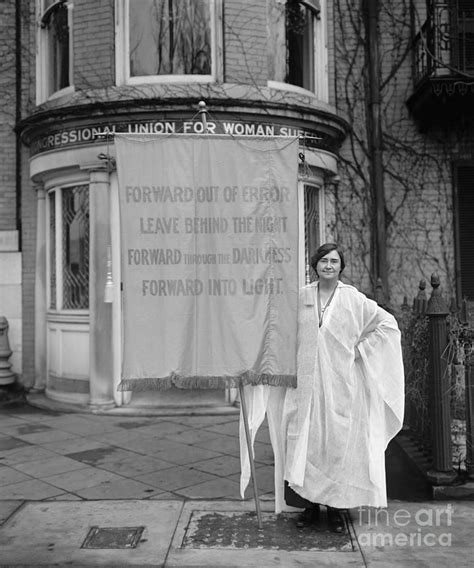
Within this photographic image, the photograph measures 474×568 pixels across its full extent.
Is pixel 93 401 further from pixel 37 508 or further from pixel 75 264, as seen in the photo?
pixel 37 508

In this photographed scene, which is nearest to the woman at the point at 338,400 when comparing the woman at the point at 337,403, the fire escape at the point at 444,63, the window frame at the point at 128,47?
the woman at the point at 337,403

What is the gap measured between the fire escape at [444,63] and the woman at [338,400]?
5345 mm

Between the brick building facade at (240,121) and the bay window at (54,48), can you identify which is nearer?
the brick building facade at (240,121)

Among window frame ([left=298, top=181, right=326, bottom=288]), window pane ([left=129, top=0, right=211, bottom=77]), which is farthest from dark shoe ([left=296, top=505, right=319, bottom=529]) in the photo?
window pane ([left=129, top=0, right=211, bottom=77])

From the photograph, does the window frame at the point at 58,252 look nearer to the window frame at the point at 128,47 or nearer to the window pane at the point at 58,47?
the window pane at the point at 58,47

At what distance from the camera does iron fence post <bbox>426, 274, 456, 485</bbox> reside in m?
4.90

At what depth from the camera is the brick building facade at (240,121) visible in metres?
8.26

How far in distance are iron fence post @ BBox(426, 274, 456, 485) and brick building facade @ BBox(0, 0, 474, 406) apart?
3308mm

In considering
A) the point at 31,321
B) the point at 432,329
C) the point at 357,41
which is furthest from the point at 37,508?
the point at 357,41

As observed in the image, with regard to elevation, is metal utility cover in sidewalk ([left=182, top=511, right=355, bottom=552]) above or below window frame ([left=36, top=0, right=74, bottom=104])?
below

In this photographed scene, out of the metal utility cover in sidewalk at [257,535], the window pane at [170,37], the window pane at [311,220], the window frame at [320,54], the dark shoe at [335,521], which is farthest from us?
the window frame at [320,54]

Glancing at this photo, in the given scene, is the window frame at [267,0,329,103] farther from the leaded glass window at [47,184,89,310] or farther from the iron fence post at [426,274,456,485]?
the iron fence post at [426,274,456,485]

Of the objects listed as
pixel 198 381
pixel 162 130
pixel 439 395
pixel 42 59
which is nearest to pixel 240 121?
pixel 162 130

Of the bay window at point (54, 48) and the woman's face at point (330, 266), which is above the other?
the bay window at point (54, 48)
